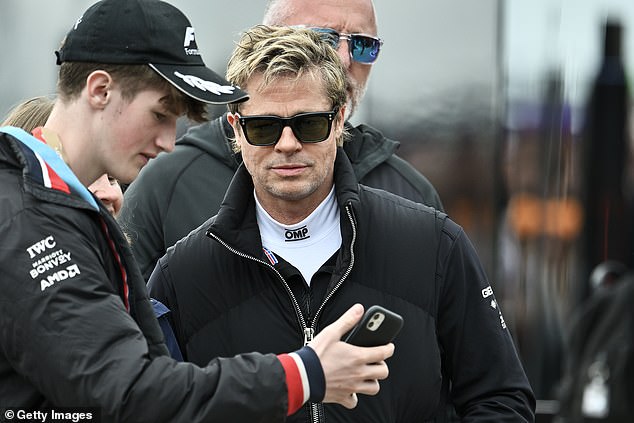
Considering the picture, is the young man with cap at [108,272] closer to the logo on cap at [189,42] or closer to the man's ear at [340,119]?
the logo on cap at [189,42]

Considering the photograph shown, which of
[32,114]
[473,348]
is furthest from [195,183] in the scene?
[473,348]

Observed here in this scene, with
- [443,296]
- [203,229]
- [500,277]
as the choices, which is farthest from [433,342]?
[500,277]

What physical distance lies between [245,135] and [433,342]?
64 cm

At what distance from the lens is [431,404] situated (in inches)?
104

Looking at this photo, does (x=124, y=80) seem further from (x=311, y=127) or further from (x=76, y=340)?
(x=311, y=127)

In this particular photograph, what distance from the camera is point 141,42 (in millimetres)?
2094

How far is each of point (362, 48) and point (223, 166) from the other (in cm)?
54

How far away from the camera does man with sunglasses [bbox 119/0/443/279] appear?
314 centimetres

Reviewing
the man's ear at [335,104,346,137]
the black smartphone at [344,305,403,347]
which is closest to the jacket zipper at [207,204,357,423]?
the man's ear at [335,104,346,137]

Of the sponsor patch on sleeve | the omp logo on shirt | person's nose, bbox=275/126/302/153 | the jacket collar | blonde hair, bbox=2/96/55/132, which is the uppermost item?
blonde hair, bbox=2/96/55/132

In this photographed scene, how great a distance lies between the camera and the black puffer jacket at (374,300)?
8.62 ft

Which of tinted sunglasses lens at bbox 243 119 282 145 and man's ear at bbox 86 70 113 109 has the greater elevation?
man's ear at bbox 86 70 113 109

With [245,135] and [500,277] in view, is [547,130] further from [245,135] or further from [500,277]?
→ [245,135]

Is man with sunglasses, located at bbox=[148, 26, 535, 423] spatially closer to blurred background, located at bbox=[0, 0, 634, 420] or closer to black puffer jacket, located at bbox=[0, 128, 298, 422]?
black puffer jacket, located at bbox=[0, 128, 298, 422]
